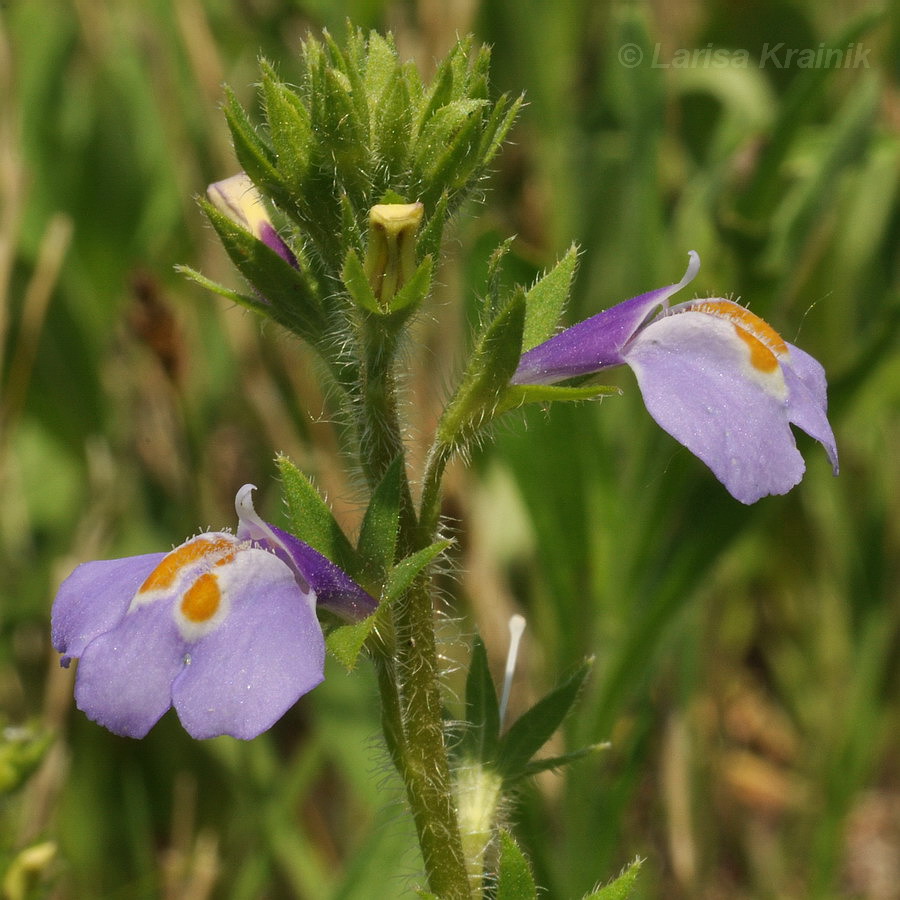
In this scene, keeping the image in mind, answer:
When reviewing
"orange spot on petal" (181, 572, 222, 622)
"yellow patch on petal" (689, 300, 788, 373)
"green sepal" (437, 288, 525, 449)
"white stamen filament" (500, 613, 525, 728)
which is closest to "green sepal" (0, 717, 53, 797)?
"white stamen filament" (500, 613, 525, 728)

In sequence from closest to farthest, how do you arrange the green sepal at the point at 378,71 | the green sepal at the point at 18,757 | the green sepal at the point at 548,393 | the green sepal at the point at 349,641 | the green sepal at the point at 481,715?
the green sepal at the point at 349,641, the green sepal at the point at 548,393, the green sepal at the point at 378,71, the green sepal at the point at 481,715, the green sepal at the point at 18,757

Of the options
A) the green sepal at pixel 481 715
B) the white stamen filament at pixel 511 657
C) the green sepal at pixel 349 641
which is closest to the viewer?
the green sepal at pixel 349 641

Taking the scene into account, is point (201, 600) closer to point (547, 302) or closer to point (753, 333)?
point (547, 302)

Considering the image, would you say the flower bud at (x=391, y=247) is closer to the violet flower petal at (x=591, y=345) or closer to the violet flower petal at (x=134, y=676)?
the violet flower petal at (x=591, y=345)

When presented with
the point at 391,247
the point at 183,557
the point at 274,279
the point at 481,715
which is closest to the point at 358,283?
the point at 391,247

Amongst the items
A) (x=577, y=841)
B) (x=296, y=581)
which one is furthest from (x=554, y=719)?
(x=577, y=841)

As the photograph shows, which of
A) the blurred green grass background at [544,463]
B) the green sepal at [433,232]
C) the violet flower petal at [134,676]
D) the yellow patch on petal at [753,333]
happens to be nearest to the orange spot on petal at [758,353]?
the yellow patch on petal at [753,333]

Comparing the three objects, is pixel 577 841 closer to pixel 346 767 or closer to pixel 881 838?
pixel 346 767
